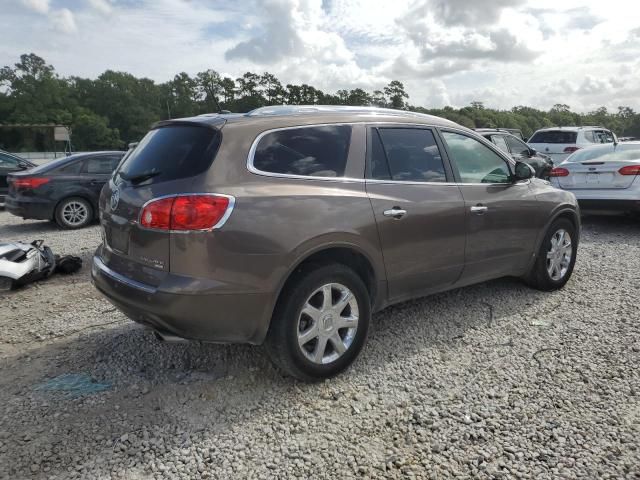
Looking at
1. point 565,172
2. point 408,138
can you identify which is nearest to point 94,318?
point 408,138

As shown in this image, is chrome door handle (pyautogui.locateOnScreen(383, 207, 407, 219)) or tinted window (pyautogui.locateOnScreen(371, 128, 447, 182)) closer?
chrome door handle (pyautogui.locateOnScreen(383, 207, 407, 219))

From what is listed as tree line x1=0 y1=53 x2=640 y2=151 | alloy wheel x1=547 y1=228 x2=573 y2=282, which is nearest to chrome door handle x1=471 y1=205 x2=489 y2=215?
alloy wheel x1=547 y1=228 x2=573 y2=282

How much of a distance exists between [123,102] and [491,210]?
9443 cm

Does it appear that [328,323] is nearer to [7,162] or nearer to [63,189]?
[63,189]

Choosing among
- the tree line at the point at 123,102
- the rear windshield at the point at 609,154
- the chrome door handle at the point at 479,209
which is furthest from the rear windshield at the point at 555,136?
the tree line at the point at 123,102

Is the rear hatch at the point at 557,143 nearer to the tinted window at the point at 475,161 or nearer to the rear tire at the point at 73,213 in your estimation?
the tinted window at the point at 475,161

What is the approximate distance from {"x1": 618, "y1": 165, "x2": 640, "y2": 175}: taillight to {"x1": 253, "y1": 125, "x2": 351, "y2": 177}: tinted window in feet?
20.2

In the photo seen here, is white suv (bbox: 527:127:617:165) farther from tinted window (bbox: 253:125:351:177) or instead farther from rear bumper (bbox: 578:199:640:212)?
tinted window (bbox: 253:125:351:177)

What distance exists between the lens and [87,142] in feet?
241

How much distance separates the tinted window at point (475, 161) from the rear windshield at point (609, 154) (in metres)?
4.68

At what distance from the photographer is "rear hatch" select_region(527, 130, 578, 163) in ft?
51.7

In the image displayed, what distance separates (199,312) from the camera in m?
2.77

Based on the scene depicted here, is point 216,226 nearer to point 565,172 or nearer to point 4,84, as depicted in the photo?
point 565,172

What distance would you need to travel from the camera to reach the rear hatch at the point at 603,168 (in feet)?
25.1
